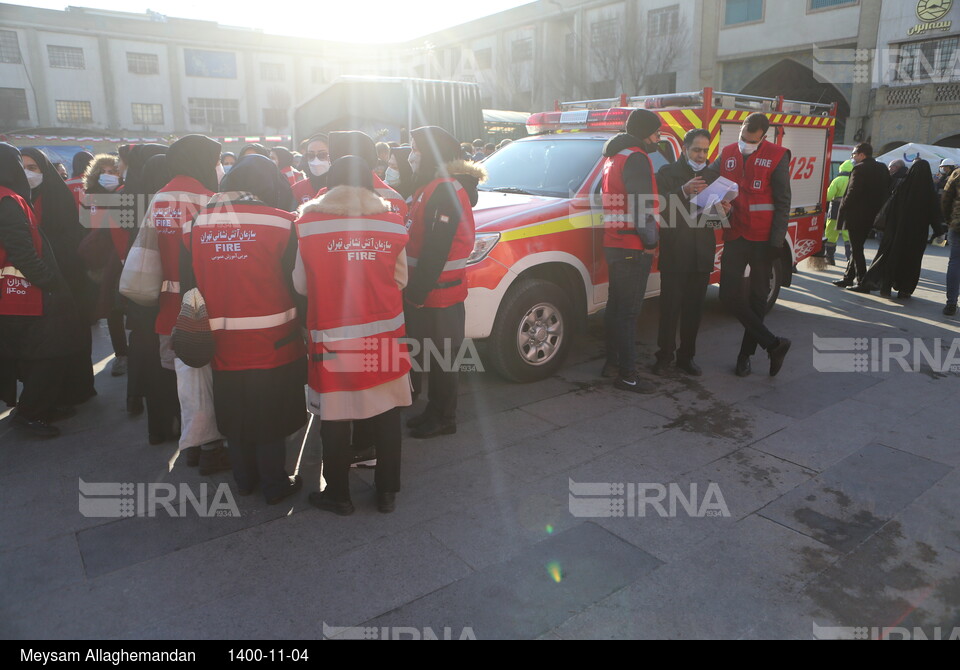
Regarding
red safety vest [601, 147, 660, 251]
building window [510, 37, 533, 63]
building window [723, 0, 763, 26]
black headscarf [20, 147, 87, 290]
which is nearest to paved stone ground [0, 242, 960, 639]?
black headscarf [20, 147, 87, 290]

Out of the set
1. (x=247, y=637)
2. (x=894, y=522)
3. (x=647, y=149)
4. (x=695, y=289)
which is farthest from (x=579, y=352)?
(x=247, y=637)

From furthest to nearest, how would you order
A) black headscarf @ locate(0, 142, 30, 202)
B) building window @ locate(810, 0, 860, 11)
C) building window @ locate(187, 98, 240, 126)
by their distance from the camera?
building window @ locate(187, 98, 240, 126)
building window @ locate(810, 0, 860, 11)
black headscarf @ locate(0, 142, 30, 202)

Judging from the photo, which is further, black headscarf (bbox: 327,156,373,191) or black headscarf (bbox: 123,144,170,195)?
black headscarf (bbox: 123,144,170,195)

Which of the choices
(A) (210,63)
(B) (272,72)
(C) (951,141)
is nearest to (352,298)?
(C) (951,141)

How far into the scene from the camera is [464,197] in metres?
4.09

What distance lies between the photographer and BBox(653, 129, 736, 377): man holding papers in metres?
5.33

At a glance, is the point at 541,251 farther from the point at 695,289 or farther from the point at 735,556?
the point at 735,556

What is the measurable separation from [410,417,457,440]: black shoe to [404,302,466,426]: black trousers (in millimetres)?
48

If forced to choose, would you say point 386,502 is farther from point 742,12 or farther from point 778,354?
point 742,12

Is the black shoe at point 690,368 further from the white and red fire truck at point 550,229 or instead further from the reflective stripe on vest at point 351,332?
the reflective stripe on vest at point 351,332

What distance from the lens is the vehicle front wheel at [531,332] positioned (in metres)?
5.09

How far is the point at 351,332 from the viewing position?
318cm

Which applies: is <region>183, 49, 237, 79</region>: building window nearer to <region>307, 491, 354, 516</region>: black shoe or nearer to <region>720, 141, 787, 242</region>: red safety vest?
<region>720, 141, 787, 242</region>: red safety vest

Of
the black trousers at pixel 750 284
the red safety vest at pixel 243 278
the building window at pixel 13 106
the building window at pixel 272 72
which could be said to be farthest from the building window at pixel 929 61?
the building window at pixel 13 106
